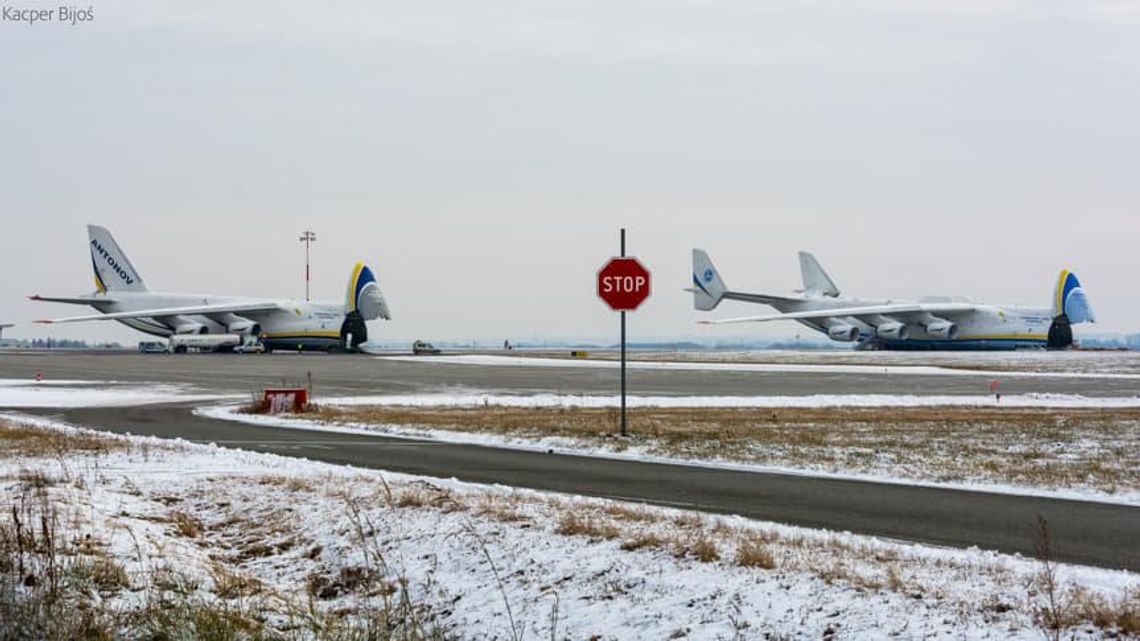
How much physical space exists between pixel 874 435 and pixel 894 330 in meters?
70.2

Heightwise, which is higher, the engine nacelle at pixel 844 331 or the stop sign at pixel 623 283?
the stop sign at pixel 623 283

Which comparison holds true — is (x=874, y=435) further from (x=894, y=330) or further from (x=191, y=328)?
(x=191, y=328)

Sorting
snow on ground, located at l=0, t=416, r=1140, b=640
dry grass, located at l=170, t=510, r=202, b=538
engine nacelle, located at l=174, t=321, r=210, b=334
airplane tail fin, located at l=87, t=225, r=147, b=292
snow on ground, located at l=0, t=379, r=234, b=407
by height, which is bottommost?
snow on ground, located at l=0, t=379, r=234, b=407

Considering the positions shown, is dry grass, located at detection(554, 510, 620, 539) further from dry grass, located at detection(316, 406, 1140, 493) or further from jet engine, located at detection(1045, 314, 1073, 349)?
jet engine, located at detection(1045, 314, 1073, 349)

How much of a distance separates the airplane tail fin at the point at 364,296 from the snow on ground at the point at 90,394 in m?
38.6

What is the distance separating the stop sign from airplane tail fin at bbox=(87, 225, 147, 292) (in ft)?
257

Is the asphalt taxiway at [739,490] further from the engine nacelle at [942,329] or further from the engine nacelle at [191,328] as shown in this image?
the engine nacelle at [942,329]

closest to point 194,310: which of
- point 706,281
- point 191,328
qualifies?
point 191,328

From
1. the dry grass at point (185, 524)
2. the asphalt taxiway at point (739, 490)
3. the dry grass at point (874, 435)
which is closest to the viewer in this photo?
the asphalt taxiway at point (739, 490)

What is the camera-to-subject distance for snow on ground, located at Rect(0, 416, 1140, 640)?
6.52 metres

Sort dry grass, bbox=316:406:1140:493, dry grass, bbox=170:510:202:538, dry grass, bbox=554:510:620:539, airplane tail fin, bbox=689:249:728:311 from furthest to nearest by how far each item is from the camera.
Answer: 1. airplane tail fin, bbox=689:249:728:311
2. dry grass, bbox=316:406:1140:493
3. dry grass, bbox=170:510:202:538
4. dry grass, bbox=554:510:620:539

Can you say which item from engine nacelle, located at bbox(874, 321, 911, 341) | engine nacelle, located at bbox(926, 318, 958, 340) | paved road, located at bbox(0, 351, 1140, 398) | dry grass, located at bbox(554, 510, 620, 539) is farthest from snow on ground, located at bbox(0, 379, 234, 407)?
engine nacelle, located at bbox(926, 318, 958, 340)

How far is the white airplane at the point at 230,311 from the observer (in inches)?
3253

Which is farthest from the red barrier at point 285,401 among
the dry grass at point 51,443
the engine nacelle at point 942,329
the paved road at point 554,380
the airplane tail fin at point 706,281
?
the airplane tail fin at point 706,281
